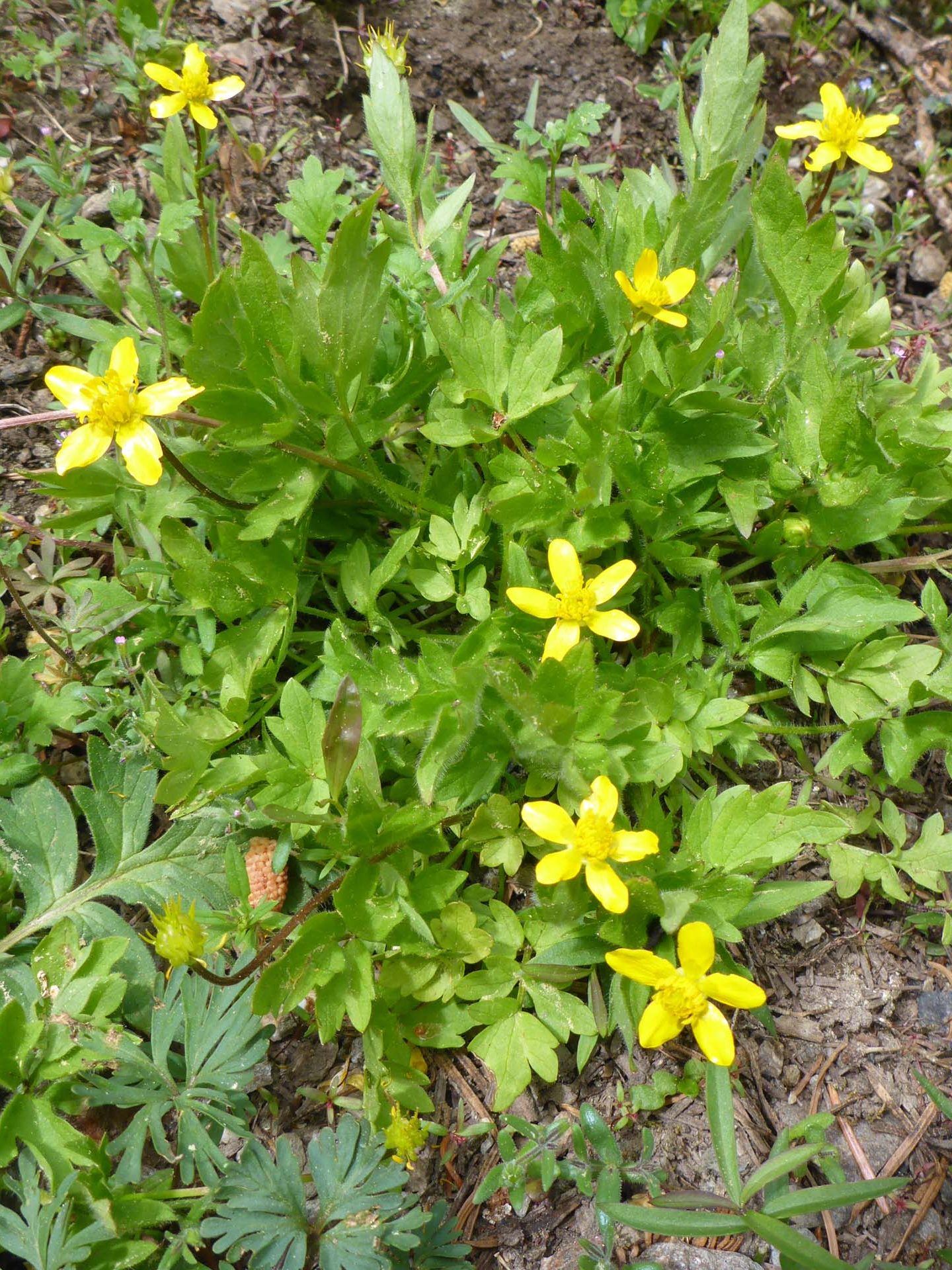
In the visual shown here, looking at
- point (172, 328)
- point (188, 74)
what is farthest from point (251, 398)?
point (188, 74)

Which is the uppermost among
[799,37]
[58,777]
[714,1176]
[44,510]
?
[799,37]

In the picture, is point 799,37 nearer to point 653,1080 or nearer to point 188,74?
point 188,74

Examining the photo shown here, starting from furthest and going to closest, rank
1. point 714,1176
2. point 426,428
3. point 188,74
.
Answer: point 188,74, point 426,428, point 714,1176

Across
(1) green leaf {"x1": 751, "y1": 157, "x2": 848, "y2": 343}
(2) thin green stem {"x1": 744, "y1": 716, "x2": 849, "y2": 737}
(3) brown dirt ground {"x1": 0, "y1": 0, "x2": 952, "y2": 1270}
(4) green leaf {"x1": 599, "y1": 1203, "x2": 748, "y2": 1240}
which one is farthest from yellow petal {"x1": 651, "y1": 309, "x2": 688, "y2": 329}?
(4) green leaf {"x1": 599, "y1": 1203, "x2": 748, "y2": 1240}

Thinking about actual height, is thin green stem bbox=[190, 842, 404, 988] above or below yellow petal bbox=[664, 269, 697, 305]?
below

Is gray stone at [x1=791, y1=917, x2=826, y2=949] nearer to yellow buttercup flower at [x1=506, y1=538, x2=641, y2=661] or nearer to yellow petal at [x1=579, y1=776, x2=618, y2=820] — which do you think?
yellow petal at [x1=579, y1=776, x2=618, y2=820]

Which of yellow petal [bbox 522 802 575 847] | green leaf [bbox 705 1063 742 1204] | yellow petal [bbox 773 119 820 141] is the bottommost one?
green leaf [bbox 705 1063 742 1204]

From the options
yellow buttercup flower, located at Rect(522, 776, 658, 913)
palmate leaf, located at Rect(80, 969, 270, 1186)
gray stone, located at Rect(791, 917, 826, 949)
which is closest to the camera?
yellow buttercup flower, located at Rect(522, 776, 658, 913)

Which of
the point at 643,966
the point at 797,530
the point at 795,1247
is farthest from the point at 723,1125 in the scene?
the point at 797,530

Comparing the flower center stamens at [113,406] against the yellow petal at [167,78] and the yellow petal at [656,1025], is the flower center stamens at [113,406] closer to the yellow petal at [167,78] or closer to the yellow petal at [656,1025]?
the yellow petal at [167,78]
